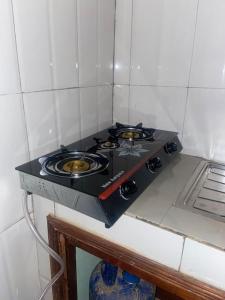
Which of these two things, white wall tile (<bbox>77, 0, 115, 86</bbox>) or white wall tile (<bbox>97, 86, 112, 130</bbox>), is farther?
white wall tile (<bbox>97, 86, 112, 130</bbox>)

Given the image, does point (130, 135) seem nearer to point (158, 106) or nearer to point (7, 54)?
point (158, 106)

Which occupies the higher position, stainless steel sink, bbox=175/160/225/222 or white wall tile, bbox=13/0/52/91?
white wall tile, bbox=13/0/52/91

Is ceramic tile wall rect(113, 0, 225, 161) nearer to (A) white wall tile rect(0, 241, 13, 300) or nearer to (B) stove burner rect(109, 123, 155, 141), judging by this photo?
(B) stove burner rect(109, 123, 155, 141)

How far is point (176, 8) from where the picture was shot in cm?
98

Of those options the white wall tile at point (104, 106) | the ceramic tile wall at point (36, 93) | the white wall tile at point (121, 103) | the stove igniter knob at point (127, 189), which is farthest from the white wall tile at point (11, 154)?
the white wall tile at point (121, 103)

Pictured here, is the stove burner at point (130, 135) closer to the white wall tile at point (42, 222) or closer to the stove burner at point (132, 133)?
the stove burner at point (132, 133)

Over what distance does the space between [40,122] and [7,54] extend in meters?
0.24

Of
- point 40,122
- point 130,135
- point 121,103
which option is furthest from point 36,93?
point 121,103

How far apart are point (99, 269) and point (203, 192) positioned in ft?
1.85

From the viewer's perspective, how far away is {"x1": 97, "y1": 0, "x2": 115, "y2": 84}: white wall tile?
104cm

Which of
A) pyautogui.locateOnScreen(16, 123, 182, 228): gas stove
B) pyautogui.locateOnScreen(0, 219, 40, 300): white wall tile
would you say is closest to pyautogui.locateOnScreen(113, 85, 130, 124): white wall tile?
pyautogui.locateOnScreen(16, 123, 182, 228): gas stove

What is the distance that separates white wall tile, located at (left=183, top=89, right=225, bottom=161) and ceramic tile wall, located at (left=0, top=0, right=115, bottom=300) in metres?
0.45

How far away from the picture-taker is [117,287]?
3.14 ft

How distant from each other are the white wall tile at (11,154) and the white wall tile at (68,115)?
17cm
